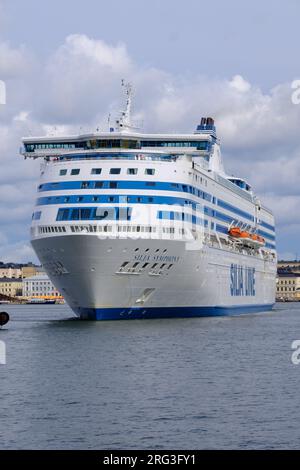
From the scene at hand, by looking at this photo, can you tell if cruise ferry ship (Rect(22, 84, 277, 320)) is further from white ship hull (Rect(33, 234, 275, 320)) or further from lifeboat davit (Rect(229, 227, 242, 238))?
lifeboat davit (Rect(229, 227, 242, 238))

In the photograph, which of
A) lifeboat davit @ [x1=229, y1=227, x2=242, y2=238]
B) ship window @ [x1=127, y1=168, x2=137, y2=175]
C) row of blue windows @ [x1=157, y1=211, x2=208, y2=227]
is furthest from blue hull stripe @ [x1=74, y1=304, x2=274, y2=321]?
lifeboat davit @ [x1=229, y1=227, x2=242, y2=238]

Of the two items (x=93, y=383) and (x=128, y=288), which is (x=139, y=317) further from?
(x=93, y=383)

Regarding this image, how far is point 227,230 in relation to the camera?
304ft

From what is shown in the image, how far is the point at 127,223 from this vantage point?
226ft

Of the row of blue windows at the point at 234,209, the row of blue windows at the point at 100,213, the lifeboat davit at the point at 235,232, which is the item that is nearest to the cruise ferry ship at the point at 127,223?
the row of blue windows at the point at 100,213

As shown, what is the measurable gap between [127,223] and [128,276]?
3591 mm

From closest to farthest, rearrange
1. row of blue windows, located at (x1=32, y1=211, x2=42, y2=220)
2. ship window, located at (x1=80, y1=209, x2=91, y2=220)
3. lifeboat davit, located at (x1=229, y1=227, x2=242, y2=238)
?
ship window, located at (x1=80, y1=209, x2=91, y2=220) < row of blue windows, located at (x1=32, y1=211, x2=42, y2=220) < lifeboat davit, located at (x1=229, y1=227, x2=242, y2=238)

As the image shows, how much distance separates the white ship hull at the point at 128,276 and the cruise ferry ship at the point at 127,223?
7cm

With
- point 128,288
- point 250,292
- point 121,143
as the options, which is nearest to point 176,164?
point 121,143

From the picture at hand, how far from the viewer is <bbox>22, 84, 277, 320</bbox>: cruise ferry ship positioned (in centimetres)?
6800

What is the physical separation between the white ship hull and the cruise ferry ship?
0.23 ft

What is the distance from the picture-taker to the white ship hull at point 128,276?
221 feet

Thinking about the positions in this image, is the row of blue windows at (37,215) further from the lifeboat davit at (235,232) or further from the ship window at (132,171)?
the lifeboat davit at (235,232)

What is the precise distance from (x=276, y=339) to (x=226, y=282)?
25.3m
